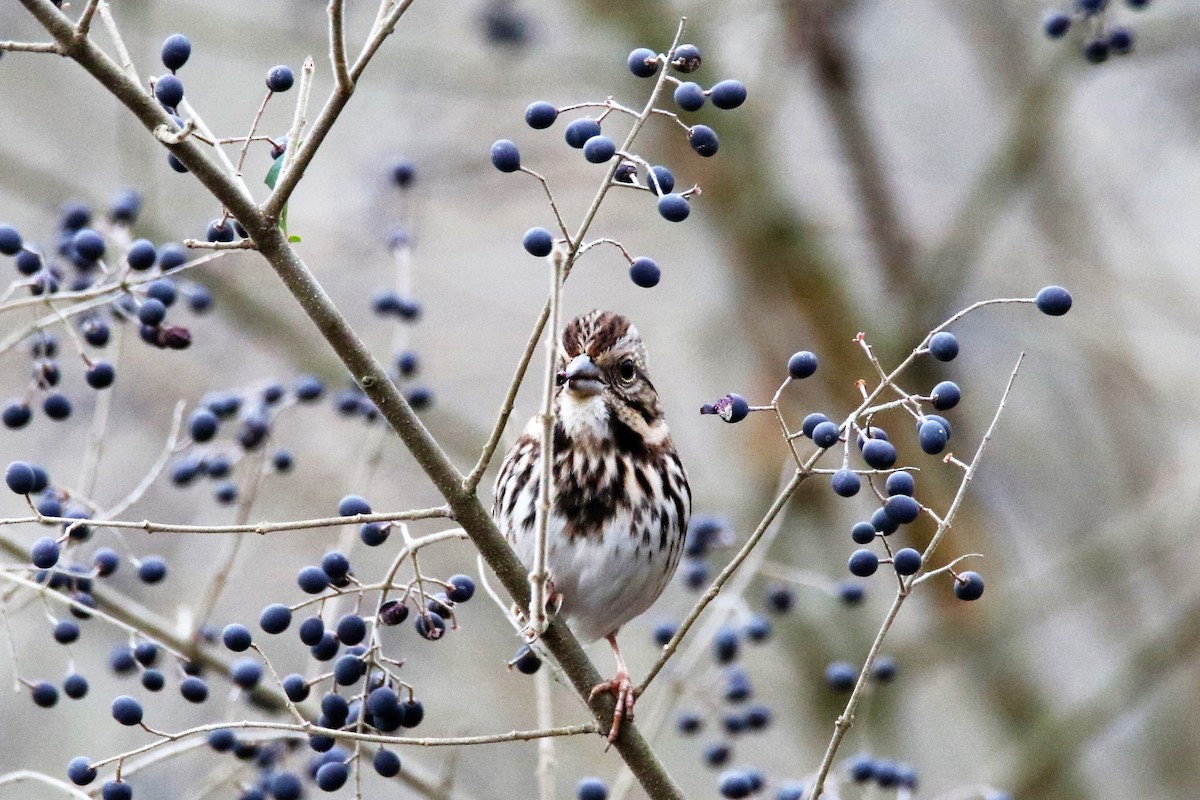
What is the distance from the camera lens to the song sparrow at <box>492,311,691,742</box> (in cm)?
485

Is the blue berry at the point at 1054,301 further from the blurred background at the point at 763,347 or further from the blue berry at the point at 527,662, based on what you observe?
the blurred background at the point at 763,347

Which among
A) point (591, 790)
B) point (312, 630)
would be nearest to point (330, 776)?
point (312, 630)

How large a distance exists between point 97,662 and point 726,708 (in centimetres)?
596

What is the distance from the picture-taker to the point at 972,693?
880 centimetres

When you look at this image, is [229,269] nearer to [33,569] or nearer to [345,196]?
[345,196]

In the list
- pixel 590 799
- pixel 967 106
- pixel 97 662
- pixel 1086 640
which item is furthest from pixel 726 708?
pixel 967 106

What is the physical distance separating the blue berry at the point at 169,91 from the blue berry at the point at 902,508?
1.87 meters

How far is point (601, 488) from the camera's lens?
4898 mm

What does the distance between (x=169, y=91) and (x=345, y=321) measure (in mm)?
667

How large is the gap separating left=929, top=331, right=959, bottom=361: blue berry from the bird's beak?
125 centimetres

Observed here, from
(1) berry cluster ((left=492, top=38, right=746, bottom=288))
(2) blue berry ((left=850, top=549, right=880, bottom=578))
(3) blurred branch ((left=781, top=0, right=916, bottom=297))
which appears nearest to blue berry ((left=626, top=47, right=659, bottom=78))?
(1) berry cluster ((left=492, top=38, right=746, bottom=288))

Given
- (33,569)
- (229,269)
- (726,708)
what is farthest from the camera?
(229,269)

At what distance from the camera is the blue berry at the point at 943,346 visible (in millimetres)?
3445

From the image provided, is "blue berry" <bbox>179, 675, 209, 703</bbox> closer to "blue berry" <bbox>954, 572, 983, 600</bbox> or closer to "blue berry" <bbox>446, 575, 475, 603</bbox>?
"blue berry" <bbox>446, 575, 475, 603</bbox>
